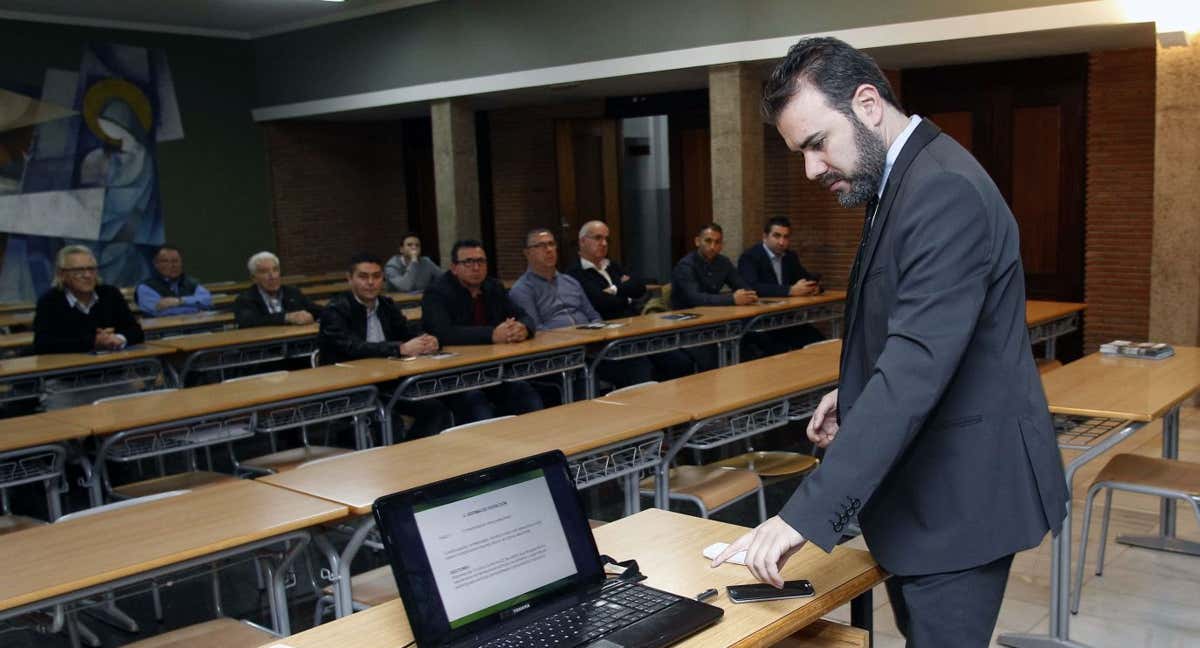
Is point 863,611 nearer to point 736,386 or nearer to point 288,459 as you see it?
point 736,386

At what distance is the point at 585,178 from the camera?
13.4 meters

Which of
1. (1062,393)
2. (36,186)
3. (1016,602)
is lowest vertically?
(1016,602)

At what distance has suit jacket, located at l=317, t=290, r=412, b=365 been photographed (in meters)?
5.73

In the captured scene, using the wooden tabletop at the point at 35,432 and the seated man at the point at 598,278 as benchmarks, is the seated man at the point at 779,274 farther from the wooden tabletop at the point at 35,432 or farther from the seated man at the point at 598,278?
the wooden tabletop at the point at 35,432

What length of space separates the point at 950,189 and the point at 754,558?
0.63 metres

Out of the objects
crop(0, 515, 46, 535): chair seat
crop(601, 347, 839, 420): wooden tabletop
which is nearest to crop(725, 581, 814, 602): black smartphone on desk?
crop(601, 347, 839, 420): wooden tabletop

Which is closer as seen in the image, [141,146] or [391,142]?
[141,146]

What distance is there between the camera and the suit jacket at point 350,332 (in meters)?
5.73

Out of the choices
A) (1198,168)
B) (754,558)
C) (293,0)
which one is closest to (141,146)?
(293,0)

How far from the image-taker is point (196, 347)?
6.20 metres

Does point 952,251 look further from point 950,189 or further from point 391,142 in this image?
point 391,142

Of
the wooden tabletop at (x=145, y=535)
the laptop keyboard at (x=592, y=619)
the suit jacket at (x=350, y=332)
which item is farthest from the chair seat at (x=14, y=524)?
the laptop keyboard at (x=592, y=619)

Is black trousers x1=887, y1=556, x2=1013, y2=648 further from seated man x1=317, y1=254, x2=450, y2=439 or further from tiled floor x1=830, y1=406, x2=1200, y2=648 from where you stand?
seated man x1=317, y1=254, x2=450, y2=439

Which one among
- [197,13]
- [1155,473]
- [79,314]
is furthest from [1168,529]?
[197,13]
